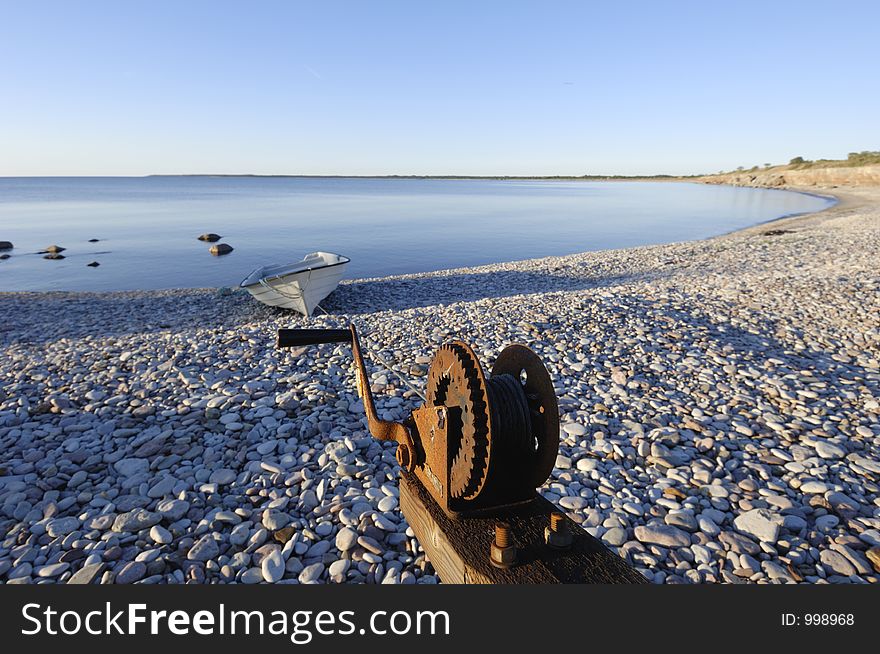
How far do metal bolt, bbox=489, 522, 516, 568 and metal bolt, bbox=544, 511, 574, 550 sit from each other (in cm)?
23

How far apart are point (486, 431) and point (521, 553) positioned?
694mm

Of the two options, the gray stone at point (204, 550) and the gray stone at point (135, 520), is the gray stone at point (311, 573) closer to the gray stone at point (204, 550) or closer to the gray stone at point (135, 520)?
the gray stone at point (204, 550)

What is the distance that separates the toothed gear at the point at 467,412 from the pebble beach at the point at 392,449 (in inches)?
67.1

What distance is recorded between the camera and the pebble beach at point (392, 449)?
162 inches

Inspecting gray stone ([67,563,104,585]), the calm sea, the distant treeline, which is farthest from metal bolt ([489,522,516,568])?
the distant treeline

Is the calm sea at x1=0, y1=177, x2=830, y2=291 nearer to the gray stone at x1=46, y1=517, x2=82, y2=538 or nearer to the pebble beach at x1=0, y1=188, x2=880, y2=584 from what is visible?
the pebble beach at x1=0, y1=188, x2=880, y2=584

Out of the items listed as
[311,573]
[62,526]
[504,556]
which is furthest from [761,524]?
[62,526]

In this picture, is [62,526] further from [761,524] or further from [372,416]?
[761,524]

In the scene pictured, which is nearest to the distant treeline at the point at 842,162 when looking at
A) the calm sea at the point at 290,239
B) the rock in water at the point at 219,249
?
the calm sea at the point at 290,239

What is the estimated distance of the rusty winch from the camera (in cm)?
255

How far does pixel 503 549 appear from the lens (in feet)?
8.09

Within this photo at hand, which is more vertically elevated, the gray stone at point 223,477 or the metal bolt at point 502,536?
the metal bolt at point 502,536

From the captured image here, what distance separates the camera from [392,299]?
19.4 metres

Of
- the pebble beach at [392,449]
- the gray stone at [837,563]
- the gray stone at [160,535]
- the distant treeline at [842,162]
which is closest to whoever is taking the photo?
Answer: the gray stone at [837,563]
